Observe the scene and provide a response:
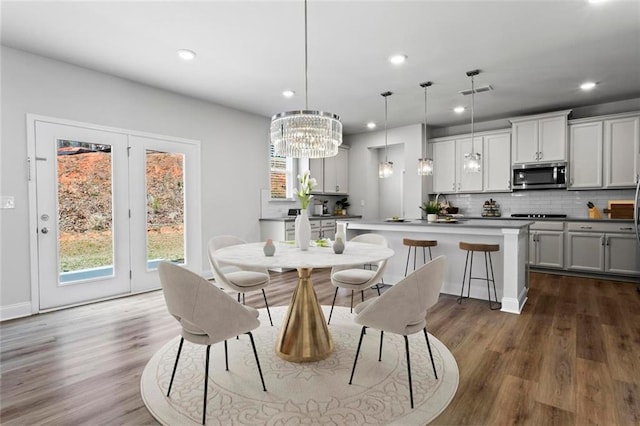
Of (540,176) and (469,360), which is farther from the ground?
(540,176)

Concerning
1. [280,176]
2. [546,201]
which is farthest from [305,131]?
[546,201]

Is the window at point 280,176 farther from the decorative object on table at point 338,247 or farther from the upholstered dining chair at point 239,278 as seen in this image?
the decorative object on table at point 338,247

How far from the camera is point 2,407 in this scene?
188 centimetres

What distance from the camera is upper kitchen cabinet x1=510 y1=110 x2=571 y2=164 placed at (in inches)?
208

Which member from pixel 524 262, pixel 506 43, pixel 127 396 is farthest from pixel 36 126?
pixel 524 262

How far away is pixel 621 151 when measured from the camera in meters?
4.94

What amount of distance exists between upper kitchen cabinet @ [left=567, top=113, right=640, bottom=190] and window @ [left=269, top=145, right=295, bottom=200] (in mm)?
4713

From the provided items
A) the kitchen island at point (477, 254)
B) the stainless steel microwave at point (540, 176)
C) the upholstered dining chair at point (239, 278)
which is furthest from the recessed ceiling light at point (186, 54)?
the stainless steel microwave at point (540, 176)

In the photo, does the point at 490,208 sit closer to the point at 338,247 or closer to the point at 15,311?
the point at 338,247

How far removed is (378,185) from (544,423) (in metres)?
6.14

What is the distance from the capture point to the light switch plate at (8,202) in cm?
326

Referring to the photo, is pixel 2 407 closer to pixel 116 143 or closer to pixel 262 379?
pixel 262 379

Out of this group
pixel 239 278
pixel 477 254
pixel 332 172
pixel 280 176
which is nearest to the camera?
pixel 239 278

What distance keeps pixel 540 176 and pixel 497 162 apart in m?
0.74
